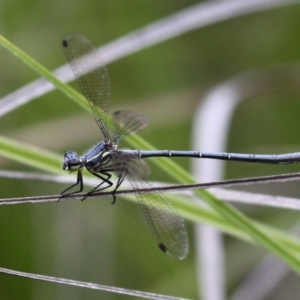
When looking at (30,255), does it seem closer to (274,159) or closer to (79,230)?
(79,230)

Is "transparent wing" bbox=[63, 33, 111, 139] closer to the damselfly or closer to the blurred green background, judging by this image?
the damselfly

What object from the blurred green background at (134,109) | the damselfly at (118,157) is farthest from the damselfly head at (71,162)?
the blurred green background at (134,109)

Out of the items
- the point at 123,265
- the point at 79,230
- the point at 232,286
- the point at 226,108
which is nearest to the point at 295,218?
the point at 232,286

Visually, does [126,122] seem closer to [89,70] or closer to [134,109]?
[89,70]

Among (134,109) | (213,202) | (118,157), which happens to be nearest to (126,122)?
(118,157)

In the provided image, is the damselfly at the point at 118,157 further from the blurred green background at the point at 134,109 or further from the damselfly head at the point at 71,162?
the blurred green background at the point at 134,109

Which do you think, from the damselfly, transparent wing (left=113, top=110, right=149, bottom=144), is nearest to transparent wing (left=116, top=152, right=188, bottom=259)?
the damselfly
